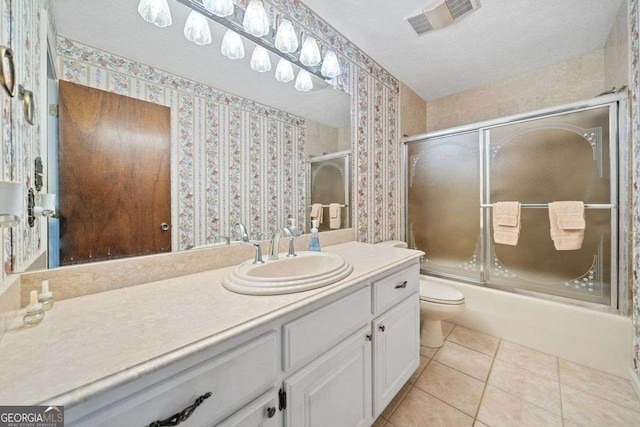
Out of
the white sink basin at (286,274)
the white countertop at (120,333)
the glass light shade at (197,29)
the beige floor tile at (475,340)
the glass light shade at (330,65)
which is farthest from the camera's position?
the beige floor tile at (475,340)

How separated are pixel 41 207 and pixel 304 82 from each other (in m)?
1.35

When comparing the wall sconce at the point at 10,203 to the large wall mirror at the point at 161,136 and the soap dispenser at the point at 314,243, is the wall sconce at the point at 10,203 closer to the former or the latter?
the large wall mirror at the point at 161,136

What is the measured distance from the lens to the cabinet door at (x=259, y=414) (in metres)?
0.61

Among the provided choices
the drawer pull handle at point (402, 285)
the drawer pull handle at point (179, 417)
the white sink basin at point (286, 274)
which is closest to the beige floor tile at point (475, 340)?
the drawer pull handle at point (402, 285)

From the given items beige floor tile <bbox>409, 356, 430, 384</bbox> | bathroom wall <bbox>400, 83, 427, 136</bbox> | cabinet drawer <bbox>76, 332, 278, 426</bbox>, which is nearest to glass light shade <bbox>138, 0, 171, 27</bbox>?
cabinet drawer <bbox>76, 332, 278, 426</bbox>

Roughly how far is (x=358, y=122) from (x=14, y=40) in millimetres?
1673

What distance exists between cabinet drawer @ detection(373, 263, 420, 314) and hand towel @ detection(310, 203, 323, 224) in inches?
23.4

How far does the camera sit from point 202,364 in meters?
0.55

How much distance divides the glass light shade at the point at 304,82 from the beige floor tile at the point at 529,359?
2195 millimetres

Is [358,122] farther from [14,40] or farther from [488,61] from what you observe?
[14,40]

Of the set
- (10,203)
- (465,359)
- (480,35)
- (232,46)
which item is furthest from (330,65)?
(465,359)

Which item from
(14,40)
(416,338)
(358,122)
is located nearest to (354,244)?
(416,338)

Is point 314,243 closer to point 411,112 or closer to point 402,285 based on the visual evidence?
point 402,285

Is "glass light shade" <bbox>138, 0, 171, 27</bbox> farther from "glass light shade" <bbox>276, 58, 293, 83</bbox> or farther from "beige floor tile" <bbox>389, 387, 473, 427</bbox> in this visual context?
"beige floor tile" <bbox>389, 387, 473, 427</bbox>
